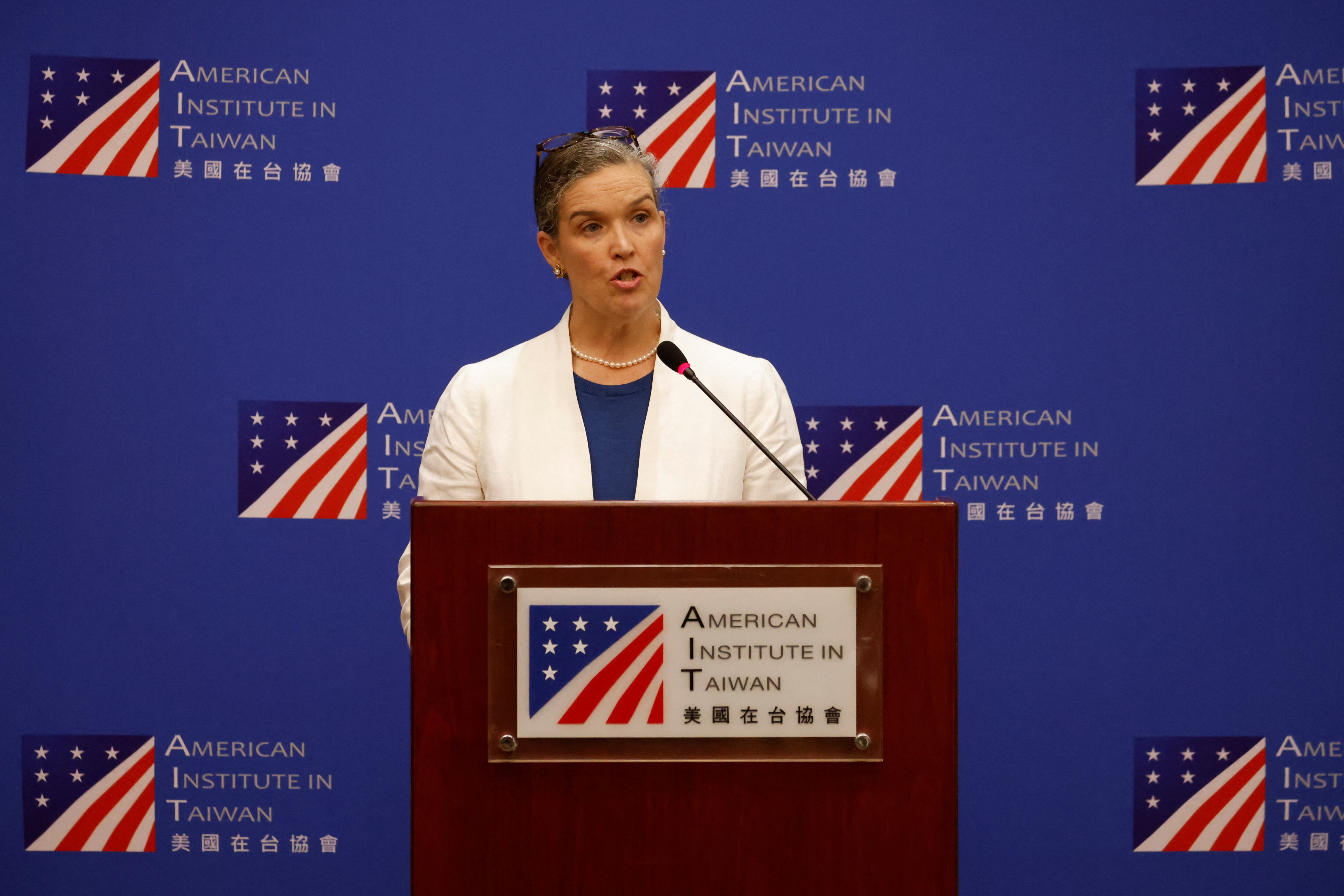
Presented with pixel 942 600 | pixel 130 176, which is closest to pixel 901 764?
pixel 942 600

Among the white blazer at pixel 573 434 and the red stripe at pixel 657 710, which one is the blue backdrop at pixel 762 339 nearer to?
the white blazer at pixel 573 434

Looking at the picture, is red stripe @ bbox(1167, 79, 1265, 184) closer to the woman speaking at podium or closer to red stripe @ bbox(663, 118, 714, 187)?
red stripe @ bbox(663, 118, 714, 187)

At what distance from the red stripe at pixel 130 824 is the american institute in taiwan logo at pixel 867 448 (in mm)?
1683

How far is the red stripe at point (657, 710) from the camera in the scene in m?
0.90

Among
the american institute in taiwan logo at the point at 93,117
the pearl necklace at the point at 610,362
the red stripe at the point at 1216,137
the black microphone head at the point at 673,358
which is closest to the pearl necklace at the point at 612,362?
the pearl necklace at the point at 610,362

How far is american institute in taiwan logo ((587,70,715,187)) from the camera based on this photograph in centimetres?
229

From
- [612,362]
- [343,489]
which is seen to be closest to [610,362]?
[612,362]

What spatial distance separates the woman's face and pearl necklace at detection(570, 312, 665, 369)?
0.09m

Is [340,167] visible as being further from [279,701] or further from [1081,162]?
[1081,162]

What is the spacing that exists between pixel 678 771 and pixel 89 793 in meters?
2.03

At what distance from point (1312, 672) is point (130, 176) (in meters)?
2.94

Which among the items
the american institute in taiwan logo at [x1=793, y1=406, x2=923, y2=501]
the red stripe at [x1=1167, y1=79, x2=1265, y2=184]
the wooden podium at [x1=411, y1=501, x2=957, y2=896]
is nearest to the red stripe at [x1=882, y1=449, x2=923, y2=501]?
the american institute in taiwan logo at [x1=793, y1=406, x2=923, y2=501]

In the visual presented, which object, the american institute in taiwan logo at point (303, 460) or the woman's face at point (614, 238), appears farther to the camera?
the american institute in taiwan logo at point (303, 460)

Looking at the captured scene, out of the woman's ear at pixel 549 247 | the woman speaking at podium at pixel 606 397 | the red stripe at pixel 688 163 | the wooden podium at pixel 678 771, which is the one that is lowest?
the wooden podium at pixel 678 771
